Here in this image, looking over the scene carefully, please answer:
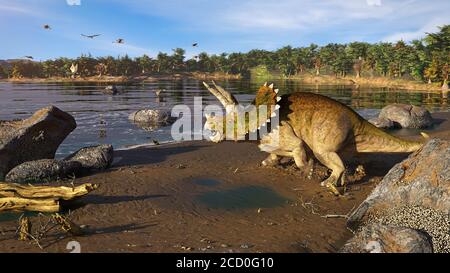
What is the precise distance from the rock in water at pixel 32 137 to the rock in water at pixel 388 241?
893cm

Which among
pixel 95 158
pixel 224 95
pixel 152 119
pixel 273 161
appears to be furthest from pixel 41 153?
pixel 152 119

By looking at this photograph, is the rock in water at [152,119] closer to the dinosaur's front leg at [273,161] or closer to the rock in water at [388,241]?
the dinosaur's front leg at [273,161]

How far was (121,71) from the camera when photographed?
11600 cm

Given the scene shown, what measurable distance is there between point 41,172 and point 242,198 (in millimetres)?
4879

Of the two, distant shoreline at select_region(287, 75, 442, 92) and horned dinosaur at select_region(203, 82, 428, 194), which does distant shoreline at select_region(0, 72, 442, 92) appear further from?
horned dinosaur at select_region(203, 82, 428, 194)

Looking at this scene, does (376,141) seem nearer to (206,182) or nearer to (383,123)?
(206,182)

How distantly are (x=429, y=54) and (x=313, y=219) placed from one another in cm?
7221

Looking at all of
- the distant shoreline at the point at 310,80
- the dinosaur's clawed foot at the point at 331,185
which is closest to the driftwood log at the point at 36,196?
the dinosaur's clawed foot at the point at 331,185

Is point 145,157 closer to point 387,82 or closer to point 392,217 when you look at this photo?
point 392,217

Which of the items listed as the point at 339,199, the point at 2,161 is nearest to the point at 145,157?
the point at 2,161

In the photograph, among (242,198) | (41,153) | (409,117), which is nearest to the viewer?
(242,198)

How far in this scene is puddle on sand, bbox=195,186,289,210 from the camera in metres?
7.66

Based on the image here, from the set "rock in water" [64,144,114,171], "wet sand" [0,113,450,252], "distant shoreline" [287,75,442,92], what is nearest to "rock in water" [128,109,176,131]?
"wet sand" [0,113,450,252]

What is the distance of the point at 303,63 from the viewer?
121 m
